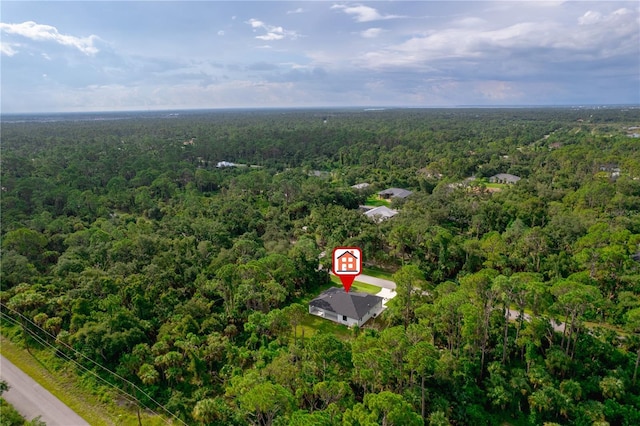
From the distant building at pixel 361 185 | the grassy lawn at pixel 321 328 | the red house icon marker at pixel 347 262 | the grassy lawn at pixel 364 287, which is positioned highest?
the distant building at pixel 361 185

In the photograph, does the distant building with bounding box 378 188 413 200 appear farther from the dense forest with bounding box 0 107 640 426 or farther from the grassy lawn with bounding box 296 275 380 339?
the grassy lawn with bounding box 296 275 380 339

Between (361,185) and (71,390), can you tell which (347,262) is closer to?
(71,390)

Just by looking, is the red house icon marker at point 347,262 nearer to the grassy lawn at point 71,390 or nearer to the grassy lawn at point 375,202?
the grassy lawn at point 71,390

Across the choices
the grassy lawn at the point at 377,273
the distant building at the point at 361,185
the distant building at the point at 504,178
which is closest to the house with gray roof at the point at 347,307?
the grassy lawn at the point at 377,273

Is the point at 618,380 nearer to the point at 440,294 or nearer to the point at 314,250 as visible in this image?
the point at 440,294

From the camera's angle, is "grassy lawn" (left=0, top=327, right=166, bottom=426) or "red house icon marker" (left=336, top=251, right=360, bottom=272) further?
"red house icon marker" (left=336, top=251, right=360, bottom=272)

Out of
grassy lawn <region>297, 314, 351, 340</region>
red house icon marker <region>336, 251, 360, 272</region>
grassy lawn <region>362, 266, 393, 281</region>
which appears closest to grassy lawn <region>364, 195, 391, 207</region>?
grassy lawn <region>362, 266, 393, 281</region>

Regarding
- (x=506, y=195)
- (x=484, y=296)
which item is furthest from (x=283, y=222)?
(x=506, y=195)

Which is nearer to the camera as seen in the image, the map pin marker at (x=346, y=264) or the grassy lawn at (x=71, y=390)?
the grassy lawn at (x=71, y=390)
